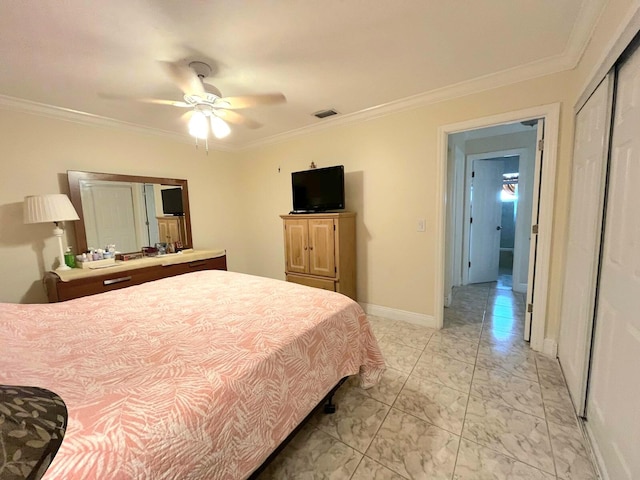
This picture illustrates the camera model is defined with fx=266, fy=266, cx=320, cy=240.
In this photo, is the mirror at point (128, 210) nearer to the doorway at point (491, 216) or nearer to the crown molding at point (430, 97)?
the crown molding at point (430, 97)

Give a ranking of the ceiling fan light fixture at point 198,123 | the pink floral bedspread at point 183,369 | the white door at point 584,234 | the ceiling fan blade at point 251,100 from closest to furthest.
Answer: the pink floral bedspread at point 183,369
the white door at point 584,234
the ceiling fan blade at point 251,100
the ceiling fan light fixture at point 198,123

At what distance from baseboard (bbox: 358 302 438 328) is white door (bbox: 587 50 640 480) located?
1.44 metres

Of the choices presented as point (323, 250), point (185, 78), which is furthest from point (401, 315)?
Answer: point (185, 78)

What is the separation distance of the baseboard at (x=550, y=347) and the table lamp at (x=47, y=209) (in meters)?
4.35

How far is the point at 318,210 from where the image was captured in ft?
10.7

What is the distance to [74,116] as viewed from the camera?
105 inches

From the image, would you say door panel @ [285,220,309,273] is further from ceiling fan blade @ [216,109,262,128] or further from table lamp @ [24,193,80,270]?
table lamp @ [24,193,80,270]

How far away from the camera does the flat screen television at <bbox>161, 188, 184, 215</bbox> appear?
3.46 meters

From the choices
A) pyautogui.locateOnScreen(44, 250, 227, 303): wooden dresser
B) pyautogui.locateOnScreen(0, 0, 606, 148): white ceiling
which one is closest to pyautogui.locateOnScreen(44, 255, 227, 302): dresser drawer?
pyautogui.locateOnScreen(44, 250, 227, 303): wooden dresser

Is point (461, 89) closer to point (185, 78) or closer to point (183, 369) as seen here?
point (185, 78)

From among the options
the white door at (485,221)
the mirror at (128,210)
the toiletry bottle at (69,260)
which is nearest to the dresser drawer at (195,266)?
the mirror at (128,210)

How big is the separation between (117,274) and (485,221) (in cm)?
515

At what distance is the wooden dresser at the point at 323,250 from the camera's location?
2957 millimetres

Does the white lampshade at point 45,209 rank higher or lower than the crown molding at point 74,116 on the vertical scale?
lower
